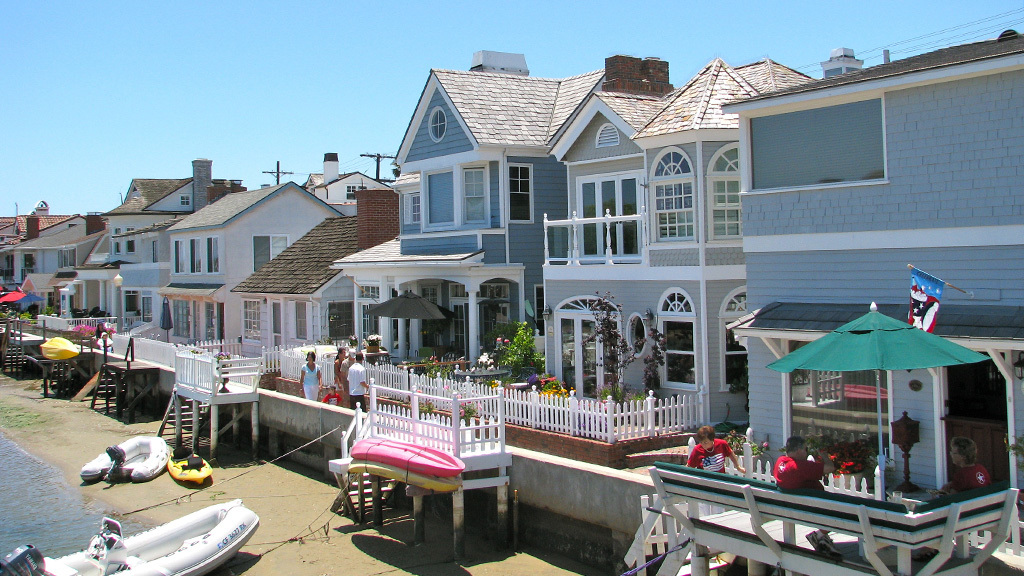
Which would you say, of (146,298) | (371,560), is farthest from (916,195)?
(146,298)

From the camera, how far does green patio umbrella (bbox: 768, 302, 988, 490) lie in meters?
9.18

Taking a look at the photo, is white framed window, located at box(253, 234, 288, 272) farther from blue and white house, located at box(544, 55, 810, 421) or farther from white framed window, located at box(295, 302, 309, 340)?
blue and white house, located at box(544, 55, 810, 421)

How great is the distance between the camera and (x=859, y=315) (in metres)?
13.2

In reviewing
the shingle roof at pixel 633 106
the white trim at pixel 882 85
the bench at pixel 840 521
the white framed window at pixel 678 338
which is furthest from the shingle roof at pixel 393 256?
the bench at pixel 840 521

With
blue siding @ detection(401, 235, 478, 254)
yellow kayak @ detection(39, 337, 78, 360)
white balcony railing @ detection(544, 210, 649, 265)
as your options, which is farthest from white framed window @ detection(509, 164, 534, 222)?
yellow kayak @ detection(39, 337, 78, 360)

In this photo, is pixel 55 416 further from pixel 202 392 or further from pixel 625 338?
pixel 625 338

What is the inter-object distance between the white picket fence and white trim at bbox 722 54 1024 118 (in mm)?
5315

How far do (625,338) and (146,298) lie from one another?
3639 centimetres

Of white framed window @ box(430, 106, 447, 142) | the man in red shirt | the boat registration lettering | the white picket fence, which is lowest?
the boat registration lettering

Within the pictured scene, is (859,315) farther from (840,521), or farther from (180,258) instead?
(180,258)

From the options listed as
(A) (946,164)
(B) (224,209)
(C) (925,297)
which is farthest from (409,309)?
(B) (224,209)

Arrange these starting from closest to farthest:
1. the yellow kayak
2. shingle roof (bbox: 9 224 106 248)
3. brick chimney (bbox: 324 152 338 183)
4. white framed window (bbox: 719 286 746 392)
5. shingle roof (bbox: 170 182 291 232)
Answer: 1. white framed window (bbox: 719 286 746 392)
2. the yellow kayak
3. shingle roof (bbox: 170 182 291 232)
4. brick chimney (bbox: 324 152 338 183)
5. shingle roof (bbox: 9 224 106 248)

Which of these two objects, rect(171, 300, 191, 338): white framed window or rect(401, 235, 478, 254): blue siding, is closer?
rect(401, 235, 478, 254): blue siding

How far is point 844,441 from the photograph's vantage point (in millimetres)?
13695
